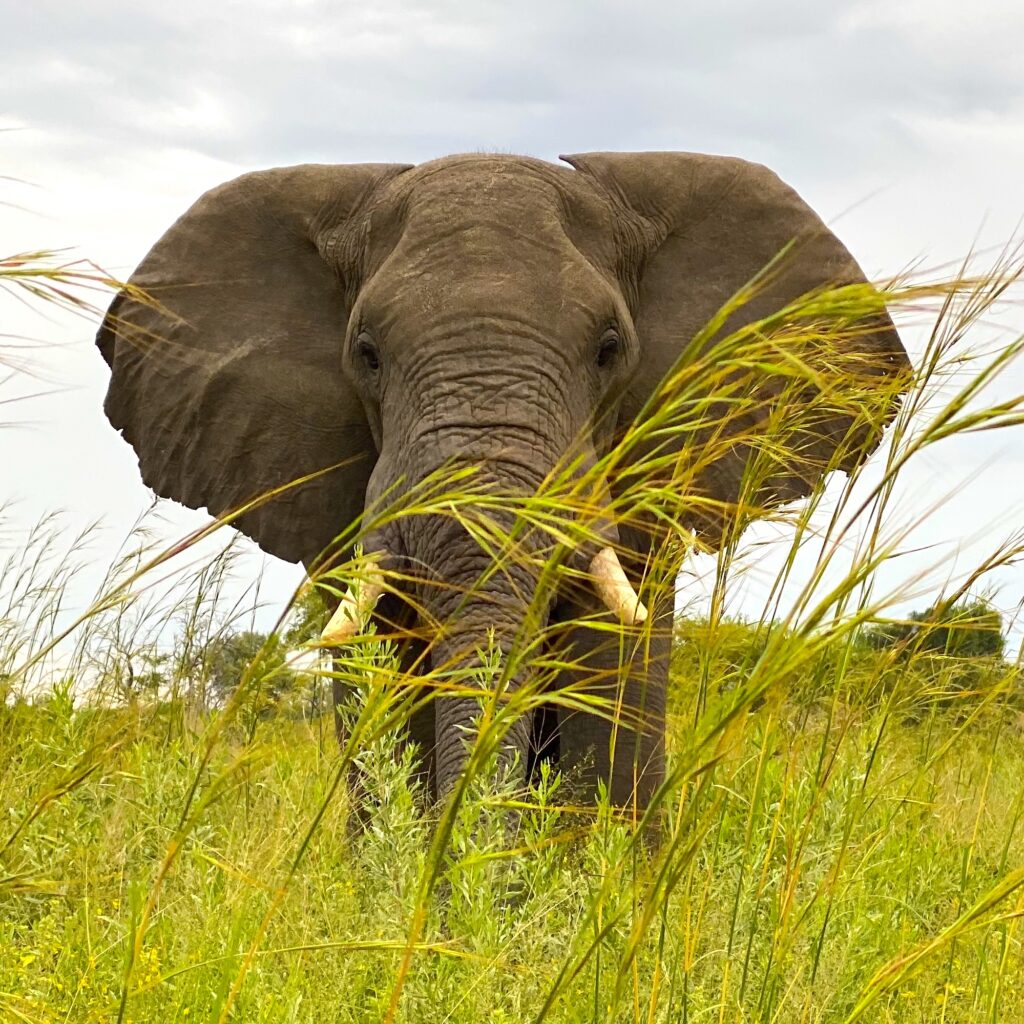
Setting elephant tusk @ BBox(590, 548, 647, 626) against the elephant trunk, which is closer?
the elephant trunk

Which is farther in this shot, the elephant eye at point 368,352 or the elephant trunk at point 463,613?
the elephant eye at point 368,352

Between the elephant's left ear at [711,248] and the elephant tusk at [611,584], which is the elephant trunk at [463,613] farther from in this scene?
the elephant's left ear at [711,248]

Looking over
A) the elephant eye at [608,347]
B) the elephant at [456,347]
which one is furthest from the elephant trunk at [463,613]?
the elephant eye at [608,347]

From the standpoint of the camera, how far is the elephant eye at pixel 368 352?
20.5ft

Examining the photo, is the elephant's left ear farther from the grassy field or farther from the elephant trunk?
the grassy field

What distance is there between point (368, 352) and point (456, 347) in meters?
0.52

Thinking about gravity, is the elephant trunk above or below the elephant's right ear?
below

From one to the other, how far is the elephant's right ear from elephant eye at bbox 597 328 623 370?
3.40 ft

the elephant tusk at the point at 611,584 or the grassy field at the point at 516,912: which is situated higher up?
the elephant tusk at the point at 611,584

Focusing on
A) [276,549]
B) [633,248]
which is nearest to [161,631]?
[276,549]

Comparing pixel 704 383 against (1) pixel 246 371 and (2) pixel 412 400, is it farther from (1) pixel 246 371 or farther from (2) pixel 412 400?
(1) pixel 246 371

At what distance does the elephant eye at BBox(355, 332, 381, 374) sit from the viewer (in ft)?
20.5

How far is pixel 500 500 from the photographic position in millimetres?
1973

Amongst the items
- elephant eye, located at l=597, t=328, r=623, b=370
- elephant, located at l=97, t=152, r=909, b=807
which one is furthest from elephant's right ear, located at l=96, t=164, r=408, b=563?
elephant eye, located at l=597, t=328, r=623, b=370
